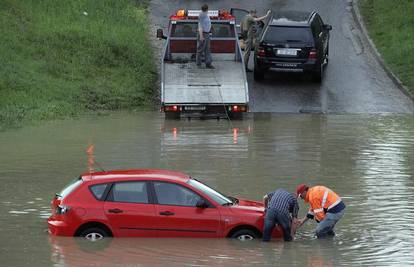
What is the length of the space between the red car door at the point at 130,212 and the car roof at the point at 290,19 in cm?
1695

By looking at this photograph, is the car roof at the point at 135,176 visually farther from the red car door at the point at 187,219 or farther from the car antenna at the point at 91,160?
the car antenna at the point at 91,160

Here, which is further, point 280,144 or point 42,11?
point 42,11

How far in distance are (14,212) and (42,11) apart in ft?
67.8

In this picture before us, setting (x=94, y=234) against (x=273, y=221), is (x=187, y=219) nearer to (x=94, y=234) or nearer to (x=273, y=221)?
(x=273, y=221)

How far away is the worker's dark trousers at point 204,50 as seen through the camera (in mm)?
28594

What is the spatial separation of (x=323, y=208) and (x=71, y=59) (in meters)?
18.4

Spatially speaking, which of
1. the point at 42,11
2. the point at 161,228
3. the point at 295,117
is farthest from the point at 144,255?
the point at 42,11

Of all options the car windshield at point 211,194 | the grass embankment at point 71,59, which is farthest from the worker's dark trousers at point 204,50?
the car windshield at point 211,194

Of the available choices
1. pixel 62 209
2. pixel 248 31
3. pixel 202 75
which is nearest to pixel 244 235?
pixel 62 209

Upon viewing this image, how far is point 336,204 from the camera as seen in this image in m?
15.4

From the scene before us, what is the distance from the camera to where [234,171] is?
20594 mm

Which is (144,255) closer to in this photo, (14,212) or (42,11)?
(14,212)

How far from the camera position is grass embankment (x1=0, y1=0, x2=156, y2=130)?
28.7 meters

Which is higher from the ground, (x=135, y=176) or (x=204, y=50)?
(x=204, y=50)
